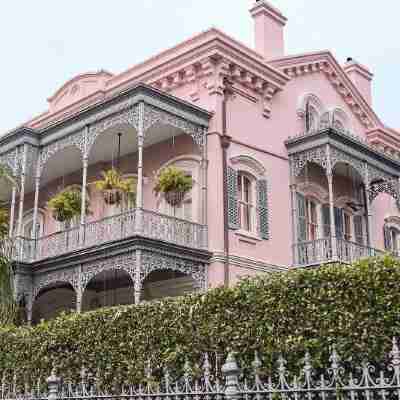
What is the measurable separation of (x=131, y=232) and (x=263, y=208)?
152 inches

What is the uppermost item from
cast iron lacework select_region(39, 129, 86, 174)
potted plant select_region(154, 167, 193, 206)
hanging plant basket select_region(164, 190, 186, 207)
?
cast iron lacework select_region(39, 129, 86, 174)

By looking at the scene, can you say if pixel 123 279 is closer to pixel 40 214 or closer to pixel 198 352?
pixel 40 214

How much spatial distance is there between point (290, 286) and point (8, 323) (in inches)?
258

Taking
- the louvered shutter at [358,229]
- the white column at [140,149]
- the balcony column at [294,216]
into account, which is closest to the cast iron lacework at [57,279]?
the white column at [140,149]

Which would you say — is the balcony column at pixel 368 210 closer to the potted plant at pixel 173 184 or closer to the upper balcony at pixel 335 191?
the upper balcony at pixel 335 191

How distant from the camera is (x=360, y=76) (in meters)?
23.7

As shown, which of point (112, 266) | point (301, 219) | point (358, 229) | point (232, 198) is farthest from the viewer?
point (358, 229)

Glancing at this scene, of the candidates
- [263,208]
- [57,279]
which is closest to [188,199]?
[263,208]

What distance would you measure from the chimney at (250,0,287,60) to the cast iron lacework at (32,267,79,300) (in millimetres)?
8241

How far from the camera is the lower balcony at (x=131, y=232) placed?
14547mm

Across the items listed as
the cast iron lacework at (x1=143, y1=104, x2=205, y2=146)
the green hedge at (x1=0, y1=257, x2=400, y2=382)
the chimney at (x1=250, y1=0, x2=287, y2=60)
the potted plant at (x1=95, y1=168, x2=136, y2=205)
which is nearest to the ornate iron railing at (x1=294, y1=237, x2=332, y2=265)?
the cast iron lacework at (x1=143, y1=104, x2=205, y2=146)

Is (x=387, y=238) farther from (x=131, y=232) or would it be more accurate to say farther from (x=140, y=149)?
(x=140, y=149)

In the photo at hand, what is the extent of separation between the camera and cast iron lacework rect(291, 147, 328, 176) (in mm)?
16906

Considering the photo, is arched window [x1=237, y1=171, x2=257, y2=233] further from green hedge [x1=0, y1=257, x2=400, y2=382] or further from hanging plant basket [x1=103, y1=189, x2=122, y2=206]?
green hedge [x1=0, y1=257, x2=400, y2=382]
